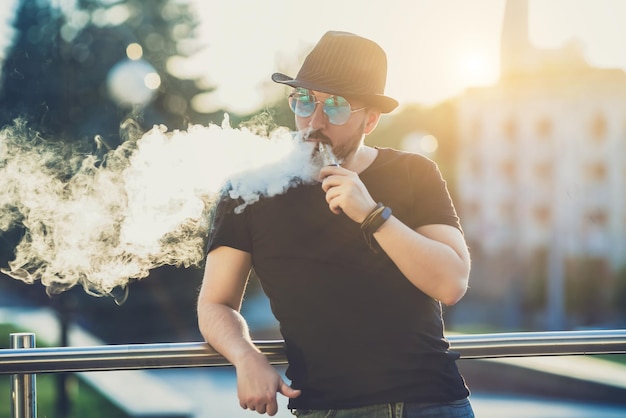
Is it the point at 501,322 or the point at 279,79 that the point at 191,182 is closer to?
the point at 279,79

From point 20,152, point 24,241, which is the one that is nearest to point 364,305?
point 24,241

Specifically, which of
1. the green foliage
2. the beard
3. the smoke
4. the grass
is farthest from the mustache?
the green foliage

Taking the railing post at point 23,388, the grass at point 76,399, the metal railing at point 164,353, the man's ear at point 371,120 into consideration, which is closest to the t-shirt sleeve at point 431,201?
the man's ear at point 371,120

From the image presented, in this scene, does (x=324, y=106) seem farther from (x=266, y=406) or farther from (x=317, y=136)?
(x=266, y=406)

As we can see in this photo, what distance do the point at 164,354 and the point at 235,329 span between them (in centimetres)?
28

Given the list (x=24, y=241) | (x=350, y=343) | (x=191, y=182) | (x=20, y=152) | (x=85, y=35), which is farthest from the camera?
(x=85, y=35)

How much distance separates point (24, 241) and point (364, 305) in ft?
5.05

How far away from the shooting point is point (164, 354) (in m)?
2.47

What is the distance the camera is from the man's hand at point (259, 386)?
216cm

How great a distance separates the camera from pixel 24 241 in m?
3.14

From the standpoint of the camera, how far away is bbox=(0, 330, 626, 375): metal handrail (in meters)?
2.47

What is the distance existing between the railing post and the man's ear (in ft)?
4.25

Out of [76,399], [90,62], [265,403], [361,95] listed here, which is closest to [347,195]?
[361,95]

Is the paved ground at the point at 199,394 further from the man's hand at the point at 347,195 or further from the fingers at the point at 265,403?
the man's hand at the point at 347,195
